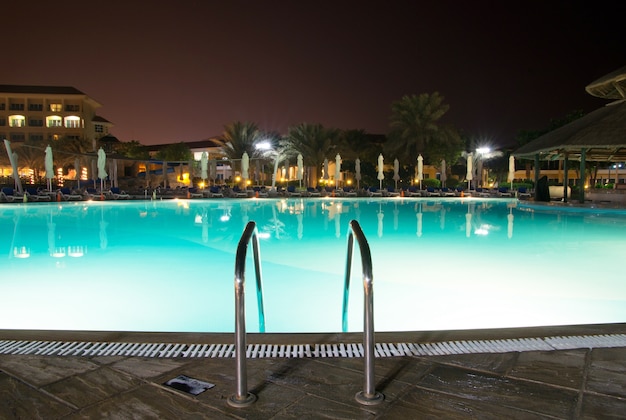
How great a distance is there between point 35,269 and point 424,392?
25.4ft

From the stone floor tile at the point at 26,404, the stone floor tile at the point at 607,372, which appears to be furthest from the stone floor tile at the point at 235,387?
the stone floor tile at the point at 607,372

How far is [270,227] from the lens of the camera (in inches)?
572

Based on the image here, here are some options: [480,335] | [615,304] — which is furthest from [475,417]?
[615,304]

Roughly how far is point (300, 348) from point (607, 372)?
1.78 meters

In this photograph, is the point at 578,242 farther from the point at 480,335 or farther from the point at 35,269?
the point at 35,269

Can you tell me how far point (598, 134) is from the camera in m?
19.8

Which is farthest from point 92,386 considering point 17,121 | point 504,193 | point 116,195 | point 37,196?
point 17,121

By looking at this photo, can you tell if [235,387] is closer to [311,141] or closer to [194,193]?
[194,193]

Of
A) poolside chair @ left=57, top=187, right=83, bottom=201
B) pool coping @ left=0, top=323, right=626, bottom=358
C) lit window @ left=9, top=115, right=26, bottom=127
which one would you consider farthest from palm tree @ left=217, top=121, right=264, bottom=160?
pool coping @ left=0, top=323, right=626, bottom=358

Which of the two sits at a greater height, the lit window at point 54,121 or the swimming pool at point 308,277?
the lit window at point 54,121

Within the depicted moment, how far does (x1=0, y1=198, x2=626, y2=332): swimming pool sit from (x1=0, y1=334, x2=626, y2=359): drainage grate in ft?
7.69

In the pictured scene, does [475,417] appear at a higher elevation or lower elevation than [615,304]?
higher

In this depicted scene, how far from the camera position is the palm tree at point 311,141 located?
129 ft

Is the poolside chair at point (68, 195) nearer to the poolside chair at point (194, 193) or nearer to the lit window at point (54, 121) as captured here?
the poolside chair at point (194, 193)
